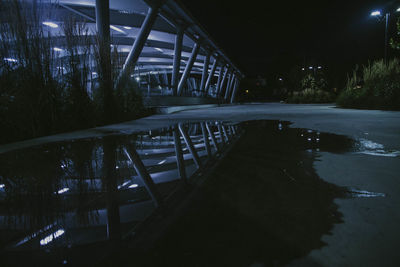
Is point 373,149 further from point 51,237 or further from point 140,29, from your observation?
point 140,29

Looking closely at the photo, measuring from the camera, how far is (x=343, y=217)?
1491 millimetres

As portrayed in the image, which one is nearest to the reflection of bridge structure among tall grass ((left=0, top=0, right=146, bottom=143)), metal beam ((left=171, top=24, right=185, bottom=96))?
metal beam ((left=171, top=24, right=185, bottom=96))

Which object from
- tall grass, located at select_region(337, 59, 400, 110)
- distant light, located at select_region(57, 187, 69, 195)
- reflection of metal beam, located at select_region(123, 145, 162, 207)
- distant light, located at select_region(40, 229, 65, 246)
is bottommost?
distant light, located at select_region(40, 229, 65, 246)

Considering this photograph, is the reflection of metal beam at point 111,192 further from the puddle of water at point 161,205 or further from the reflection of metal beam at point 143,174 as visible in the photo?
the reflection of metal beam at point 143,174

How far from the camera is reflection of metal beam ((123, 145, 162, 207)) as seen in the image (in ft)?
6.23

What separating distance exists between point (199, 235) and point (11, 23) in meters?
5.09

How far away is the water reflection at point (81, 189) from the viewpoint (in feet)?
4.48

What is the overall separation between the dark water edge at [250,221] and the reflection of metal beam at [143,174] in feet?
0.99

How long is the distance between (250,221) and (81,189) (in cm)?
147

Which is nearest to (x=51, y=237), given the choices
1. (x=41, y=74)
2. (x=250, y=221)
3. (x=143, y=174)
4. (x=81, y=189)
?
(x=81, y=189)

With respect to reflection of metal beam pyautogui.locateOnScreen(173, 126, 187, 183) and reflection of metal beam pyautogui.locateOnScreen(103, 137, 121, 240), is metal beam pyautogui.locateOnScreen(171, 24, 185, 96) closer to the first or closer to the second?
reflection of metal beam pyautogui.locateOnScreen(173, 126, 187, 183)

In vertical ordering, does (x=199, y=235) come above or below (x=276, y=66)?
below

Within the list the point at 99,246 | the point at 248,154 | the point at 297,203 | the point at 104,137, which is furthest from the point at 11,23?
the point at 297,203

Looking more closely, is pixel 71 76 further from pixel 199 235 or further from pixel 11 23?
pixel 199 235
